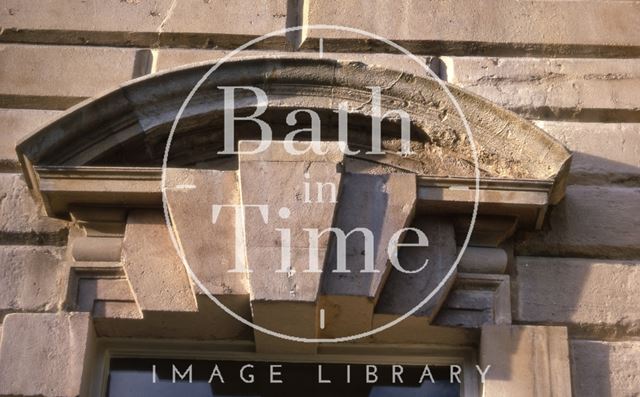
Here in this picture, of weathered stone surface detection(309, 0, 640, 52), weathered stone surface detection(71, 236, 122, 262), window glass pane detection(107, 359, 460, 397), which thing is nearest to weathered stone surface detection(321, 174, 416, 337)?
window glass pane detection(107, 359, 460, 397)

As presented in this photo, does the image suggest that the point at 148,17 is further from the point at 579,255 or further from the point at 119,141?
the point at 579,255

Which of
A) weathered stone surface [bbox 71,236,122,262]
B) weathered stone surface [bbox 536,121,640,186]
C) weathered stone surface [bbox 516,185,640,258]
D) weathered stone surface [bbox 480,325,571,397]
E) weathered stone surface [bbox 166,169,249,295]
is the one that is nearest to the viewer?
weathered stone surface [bbox 480,325,571,397]

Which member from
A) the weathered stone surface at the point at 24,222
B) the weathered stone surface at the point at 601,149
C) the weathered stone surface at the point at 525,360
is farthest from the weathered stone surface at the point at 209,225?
the weathered stone surface at the point at 601,149

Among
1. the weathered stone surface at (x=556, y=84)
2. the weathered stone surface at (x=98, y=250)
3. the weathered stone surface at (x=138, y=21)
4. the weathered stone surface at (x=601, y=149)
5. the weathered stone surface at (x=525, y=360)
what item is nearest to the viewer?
the weathered stone surface at (x=525, y=360)

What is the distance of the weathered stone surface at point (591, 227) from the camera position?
4.97m

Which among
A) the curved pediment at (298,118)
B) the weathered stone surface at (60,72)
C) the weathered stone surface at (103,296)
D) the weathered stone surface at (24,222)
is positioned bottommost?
the weathered stone surface at (103,296)

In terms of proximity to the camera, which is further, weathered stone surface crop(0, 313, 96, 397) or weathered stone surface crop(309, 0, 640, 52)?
weathered stone surface crop(309, 0, 640, 52)

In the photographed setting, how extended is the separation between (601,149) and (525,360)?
1.12 meters

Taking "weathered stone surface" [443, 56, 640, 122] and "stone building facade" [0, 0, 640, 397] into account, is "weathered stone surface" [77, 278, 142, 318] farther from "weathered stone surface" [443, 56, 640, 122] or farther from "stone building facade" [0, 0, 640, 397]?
"weathered stone surface" [443, 56, 640, 122]

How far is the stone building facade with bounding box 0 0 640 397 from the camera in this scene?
15.2 feet

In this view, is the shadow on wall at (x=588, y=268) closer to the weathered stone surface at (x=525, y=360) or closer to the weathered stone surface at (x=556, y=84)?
the weathered stone surface at (x=525, y=360)

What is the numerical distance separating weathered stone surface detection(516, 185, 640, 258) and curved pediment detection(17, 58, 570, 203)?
0.15 m

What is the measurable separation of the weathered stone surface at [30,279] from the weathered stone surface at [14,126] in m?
0.44

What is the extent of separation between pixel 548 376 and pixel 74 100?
2259mm
